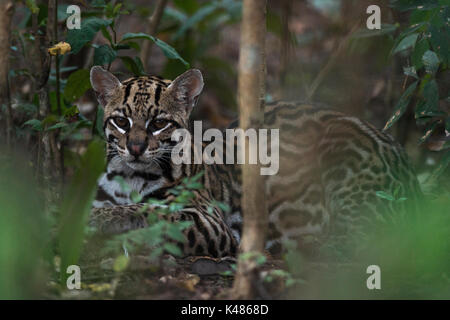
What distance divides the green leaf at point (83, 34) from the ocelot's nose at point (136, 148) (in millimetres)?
1049

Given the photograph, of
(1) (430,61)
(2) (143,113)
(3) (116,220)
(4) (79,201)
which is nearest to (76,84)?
(2) (143,113)

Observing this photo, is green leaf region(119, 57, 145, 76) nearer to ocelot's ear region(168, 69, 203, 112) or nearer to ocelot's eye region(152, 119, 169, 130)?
ocelot's ear region(168, 69, 203, 112)

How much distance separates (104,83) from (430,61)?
3.07m

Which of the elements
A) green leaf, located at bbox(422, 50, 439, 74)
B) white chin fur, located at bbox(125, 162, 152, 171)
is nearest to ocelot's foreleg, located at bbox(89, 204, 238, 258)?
white chin fur, located at bbox(125, 162, 152, 171)

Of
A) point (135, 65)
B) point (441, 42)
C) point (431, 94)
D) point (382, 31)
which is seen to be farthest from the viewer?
point (382, 31)

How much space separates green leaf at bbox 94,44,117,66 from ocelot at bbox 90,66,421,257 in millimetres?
195

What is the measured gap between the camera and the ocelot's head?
5477 mm

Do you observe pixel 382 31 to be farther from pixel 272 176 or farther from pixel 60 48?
pixel 60 48

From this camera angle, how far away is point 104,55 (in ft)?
19.9

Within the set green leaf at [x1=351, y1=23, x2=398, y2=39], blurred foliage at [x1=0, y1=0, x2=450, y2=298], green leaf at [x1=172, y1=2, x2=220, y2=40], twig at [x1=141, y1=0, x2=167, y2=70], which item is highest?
green leaf at [x1=172, y1=2, x2=220, y2=40]

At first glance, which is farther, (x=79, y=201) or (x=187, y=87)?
(x=187, y=87)

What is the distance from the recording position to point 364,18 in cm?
822

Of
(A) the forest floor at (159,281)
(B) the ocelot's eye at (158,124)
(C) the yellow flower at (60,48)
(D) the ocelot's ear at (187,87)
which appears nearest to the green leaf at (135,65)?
(D) the ocelot's ear at (187,87)
